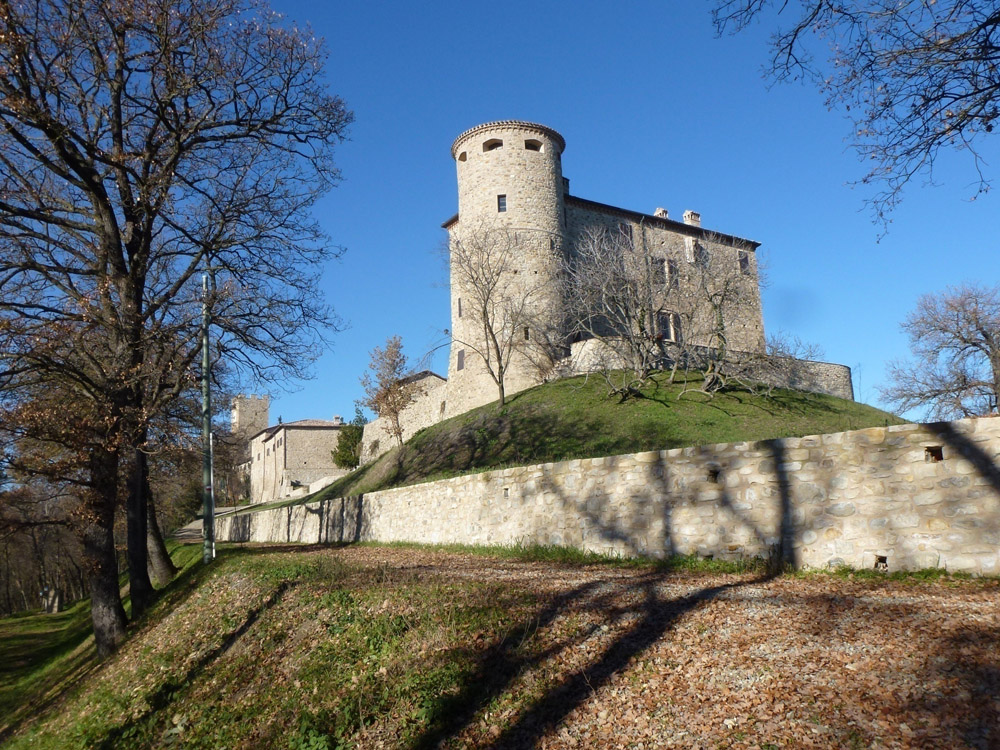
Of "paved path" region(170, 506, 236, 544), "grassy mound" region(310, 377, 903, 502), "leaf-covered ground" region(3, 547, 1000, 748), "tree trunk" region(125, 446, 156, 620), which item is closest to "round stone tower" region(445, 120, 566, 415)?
"grassy mound" region(310, 377, 903, 502)

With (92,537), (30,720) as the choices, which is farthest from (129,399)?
(30,720)

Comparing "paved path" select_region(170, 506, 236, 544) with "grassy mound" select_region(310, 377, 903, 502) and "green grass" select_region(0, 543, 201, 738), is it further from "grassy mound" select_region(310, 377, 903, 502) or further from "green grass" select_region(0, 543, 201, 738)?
"grassy mound" select_region(310, 377, 903, 502)

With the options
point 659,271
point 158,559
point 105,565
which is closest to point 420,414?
point 659,271

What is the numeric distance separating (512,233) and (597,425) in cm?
1552

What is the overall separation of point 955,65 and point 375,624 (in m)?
8.62

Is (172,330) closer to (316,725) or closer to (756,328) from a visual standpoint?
(316,725)

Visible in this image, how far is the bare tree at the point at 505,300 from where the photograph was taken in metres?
35.8

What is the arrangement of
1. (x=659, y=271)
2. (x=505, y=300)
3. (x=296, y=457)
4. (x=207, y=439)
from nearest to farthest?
(x=207, y=439) → (x=659, y=271) → (x=505, y=300) → (x=296, y=457)

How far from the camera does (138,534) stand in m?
14.8

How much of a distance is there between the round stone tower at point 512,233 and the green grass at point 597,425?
4.04m

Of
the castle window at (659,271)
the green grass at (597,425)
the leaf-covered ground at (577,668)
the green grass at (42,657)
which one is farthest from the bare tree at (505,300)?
the leaf-covered ground at (577,668)

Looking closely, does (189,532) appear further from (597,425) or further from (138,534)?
(138,534)

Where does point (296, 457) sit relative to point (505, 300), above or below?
below

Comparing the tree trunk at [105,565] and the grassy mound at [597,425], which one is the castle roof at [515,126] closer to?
the grassy mound at [597,425]
